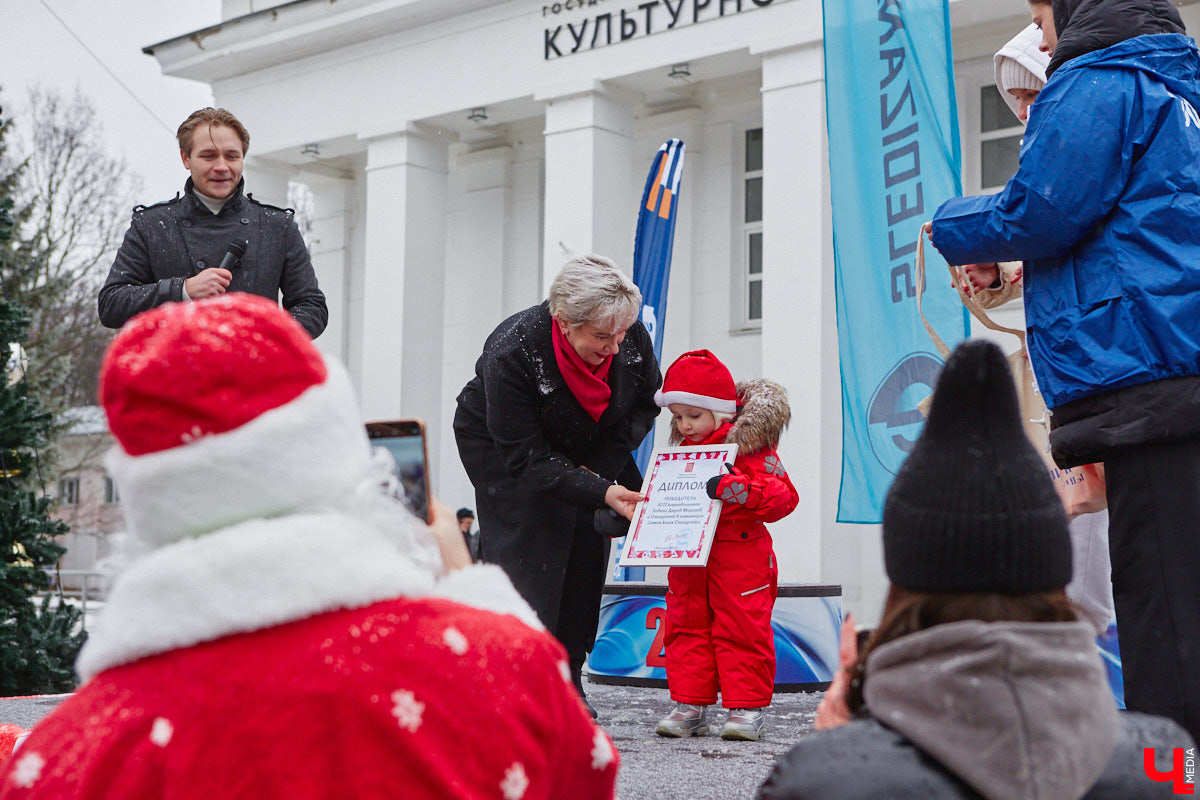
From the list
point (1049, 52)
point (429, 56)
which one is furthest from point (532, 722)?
point (429, 56)

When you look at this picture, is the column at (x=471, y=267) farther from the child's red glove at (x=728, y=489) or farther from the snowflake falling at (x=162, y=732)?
the snowflake falling at (x=162, y=732)

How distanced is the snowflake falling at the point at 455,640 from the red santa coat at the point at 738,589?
131 inches

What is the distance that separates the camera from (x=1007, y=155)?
11.3 meters

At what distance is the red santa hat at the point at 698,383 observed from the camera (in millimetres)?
4816

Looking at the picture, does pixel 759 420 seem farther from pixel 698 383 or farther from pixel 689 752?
pixel 689 752

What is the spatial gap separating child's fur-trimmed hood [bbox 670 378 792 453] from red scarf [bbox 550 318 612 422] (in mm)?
710

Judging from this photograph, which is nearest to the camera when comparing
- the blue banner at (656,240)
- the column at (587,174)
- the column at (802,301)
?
the blue banner at (656,240)

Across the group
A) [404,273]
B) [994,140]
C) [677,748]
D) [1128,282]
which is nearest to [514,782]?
[1128,282]

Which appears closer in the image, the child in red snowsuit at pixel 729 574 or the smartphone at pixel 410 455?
the smartphone at pixel 410 455

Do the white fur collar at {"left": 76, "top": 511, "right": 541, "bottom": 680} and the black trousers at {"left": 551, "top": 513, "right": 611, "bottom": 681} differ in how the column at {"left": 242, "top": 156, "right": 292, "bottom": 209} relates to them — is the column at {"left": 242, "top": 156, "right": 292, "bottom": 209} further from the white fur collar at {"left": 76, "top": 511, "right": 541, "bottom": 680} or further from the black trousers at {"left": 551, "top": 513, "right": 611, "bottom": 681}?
the white fur collar at {"left": 76, "top": 511, "right": 541, "bottom": 680}

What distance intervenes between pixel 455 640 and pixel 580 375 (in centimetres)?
293

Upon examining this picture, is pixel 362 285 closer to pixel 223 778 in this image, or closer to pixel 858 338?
pixel 858 338

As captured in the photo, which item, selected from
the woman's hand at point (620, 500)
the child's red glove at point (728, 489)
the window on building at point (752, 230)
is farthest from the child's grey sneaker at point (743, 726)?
the window on building at point (752, 230)

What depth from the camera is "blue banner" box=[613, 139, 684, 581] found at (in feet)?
28.1
